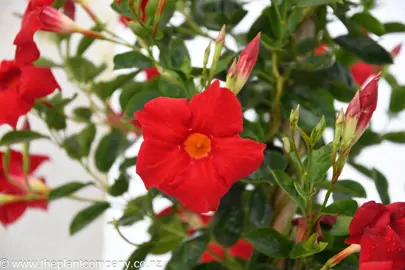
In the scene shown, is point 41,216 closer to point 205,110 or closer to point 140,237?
point 140,237

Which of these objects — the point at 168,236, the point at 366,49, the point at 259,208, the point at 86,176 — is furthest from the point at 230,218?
the point at 86,176

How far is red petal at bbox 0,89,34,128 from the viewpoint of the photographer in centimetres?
55

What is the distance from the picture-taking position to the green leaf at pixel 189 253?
2.06 ft

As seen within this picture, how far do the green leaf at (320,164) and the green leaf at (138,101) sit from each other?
22cm

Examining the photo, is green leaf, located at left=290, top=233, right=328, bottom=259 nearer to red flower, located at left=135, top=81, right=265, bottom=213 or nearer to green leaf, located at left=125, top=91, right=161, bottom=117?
red flower, located at left=135, top=81, right=265, bottom=213

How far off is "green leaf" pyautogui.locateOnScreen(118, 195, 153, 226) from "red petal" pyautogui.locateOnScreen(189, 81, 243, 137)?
314mm

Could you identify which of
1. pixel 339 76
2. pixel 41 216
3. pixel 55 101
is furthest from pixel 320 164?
pixel 41 216

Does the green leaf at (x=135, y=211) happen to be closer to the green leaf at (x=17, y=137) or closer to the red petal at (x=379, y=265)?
the green leaf at (x=17, y=137)

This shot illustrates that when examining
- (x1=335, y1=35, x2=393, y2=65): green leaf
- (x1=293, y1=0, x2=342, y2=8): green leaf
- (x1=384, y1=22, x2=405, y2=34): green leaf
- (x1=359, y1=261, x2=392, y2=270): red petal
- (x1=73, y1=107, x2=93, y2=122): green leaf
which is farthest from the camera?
(x1=73, y1=107, x2=93, y2=122): green leaf

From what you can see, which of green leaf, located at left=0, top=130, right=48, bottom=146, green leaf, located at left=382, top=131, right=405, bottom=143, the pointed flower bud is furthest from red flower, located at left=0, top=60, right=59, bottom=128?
green leaf, located at left=382, top=131, right=405, bottom=143

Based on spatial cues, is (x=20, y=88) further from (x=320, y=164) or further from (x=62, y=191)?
(x=320, y=164)

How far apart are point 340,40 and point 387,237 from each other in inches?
12.5

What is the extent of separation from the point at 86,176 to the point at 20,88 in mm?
798

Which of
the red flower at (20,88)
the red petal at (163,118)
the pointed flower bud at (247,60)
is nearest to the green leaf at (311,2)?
the pointed flower bud at (247,60)
